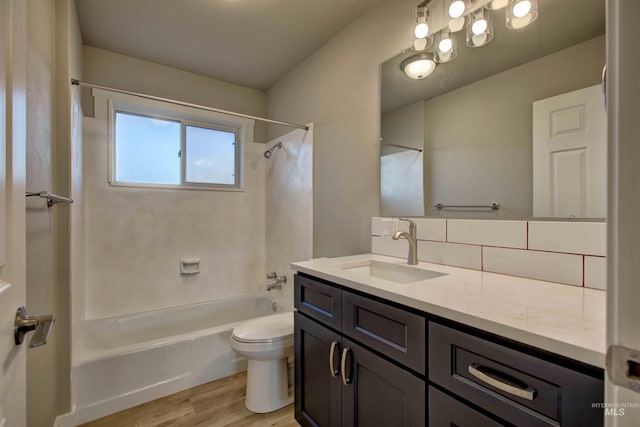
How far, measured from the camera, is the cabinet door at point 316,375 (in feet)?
3.84

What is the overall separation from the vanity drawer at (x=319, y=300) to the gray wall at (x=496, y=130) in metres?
0.73

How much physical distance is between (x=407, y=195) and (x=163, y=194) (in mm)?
2087

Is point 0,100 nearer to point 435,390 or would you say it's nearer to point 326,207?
point 435,390

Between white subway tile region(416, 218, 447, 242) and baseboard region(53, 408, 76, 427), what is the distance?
2066 millimetres

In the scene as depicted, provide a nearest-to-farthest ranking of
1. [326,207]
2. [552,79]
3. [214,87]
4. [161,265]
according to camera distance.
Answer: [552,79] < [326,207] < [161,265] < [214,87]

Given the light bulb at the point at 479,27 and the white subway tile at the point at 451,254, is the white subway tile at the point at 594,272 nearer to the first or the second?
the white subway tile at the point at 451,254

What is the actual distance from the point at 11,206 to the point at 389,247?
154 cm

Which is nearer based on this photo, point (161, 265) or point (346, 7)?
point (346, 7)

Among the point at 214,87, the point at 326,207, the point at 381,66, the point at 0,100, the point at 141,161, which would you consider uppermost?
the point at 214,87

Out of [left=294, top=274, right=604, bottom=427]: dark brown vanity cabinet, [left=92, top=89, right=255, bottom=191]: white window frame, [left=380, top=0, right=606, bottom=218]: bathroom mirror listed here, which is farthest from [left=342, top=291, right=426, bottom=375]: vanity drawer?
[left=92, top=89, right=255, bottom=191]: white window frame

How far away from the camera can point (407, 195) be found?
1.64 m

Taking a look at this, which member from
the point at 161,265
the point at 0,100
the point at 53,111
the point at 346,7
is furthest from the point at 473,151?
the point at 161,265

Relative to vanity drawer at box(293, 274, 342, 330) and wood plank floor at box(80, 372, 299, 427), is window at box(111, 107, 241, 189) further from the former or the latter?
vanity drawer at box(293, 274, 342, 330)

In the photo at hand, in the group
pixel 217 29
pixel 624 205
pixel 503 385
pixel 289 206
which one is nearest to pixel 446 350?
pixel 503 385
